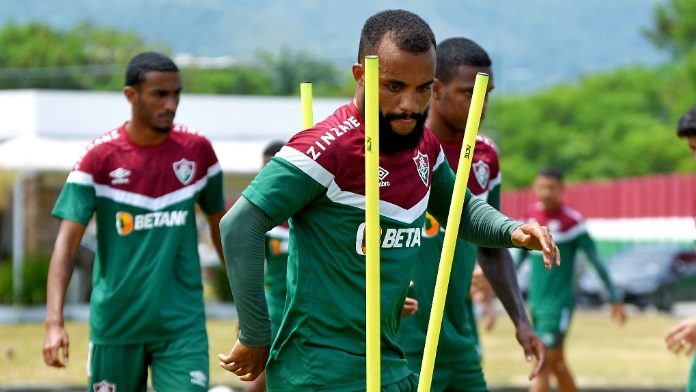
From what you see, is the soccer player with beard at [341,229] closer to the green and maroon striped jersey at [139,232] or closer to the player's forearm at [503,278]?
the player's forearm at [503,278]

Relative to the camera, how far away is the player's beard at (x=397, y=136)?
4379mm

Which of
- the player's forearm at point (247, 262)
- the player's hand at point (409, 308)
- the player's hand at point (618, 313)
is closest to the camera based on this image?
the player's forearm at point (247, 262)

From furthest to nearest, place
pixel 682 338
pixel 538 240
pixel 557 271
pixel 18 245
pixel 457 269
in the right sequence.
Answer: pixel 18 245 → pixel 557 271 → pixel 457 269 → pixel 682 338 → pixel 538 240

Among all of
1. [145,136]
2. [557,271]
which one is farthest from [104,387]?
[557,271]

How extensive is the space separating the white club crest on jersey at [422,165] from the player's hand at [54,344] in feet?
8.21

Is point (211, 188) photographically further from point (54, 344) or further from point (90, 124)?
point (90, 124)

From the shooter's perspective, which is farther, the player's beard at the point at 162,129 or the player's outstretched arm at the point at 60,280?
the player's beard at the point at 162,129

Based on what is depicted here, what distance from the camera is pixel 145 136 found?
23.5ft

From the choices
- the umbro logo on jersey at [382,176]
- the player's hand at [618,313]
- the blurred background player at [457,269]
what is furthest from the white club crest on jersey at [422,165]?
the player's hand at [618,313]

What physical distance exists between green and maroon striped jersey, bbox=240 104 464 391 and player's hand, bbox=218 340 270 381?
163 millimetres

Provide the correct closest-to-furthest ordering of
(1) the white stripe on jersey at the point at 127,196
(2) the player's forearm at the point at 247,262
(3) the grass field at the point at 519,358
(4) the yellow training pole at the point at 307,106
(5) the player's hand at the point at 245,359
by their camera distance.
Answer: (2) the player's forearm at the point at 247,262 → (5) the player's hand at the point at 245,359 → (4) the yellow training pole at the point at 307,106 → (1) the white stripe on jersey at the point at 127,196 → (3) the grass field at the point at 519,358

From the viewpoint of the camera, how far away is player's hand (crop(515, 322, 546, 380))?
6.23m

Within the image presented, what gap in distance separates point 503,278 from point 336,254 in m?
2.27

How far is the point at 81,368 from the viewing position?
48.3 feet
